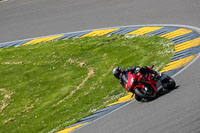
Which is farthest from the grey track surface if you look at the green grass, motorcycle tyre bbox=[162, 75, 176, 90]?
the green grass

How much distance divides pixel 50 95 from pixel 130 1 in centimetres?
865

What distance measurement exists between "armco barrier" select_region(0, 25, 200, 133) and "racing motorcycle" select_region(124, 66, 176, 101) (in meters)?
1.12

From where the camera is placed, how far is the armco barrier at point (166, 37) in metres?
13.2

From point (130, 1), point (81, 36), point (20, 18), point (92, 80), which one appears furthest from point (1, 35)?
point (92, 80)

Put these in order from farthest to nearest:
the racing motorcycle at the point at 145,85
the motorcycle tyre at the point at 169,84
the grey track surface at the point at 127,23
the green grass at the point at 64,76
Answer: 1. the green grass at the point at 64,76
2. the motorcycle tyre at the point at 169,84
3. the racing motorcycle at the point at 145,85
4. the grey track surface at the point at 127,23

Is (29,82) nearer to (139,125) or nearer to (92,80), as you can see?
(92,80)

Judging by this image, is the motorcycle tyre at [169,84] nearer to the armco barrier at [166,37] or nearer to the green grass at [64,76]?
the armco barrier at [166,37]

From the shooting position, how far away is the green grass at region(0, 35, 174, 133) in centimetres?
1450

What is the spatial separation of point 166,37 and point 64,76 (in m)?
4.53

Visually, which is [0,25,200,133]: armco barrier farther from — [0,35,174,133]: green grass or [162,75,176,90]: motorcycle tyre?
[162,75,176,90]: motorcycle tyre

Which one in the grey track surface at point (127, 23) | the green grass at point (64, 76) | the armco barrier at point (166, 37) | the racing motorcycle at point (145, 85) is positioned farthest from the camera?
the green grass at point (64, 76)

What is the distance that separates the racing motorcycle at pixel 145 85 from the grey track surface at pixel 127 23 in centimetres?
30

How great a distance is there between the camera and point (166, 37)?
17844 mm

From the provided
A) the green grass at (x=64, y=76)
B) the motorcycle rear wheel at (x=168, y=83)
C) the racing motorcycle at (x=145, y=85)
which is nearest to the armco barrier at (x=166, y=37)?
the green grass at (x=64, y=76)
